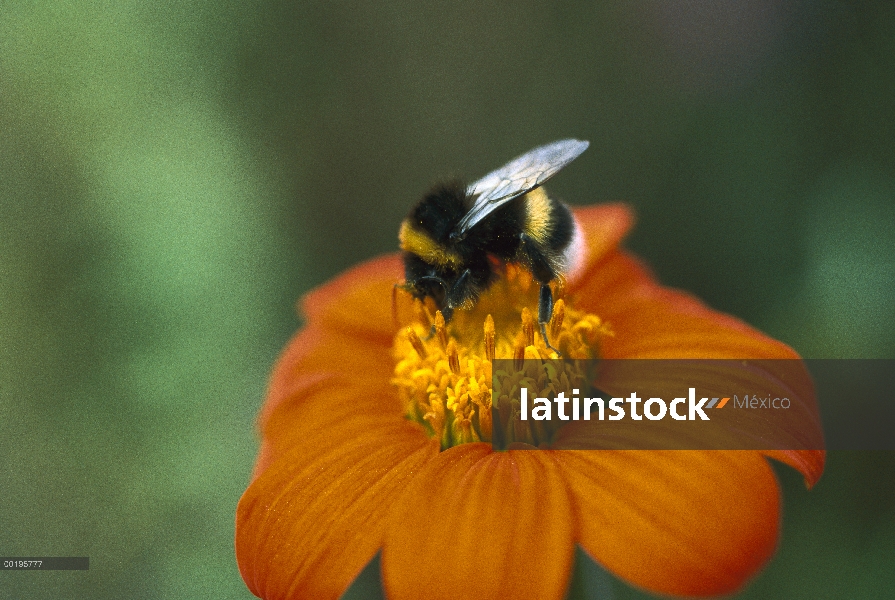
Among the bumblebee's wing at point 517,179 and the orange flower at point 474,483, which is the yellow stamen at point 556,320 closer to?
the orange flower at point 474,483

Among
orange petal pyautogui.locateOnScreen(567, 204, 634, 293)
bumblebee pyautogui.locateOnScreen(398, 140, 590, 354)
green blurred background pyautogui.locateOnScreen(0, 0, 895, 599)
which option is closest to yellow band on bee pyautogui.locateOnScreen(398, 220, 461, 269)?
bumblebee pyautogui.locateOnScreen(398, 140, 590, 354)

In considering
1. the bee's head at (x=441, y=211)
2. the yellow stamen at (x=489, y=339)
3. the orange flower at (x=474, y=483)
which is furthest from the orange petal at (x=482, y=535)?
the bee's head at (x=441, y=211)

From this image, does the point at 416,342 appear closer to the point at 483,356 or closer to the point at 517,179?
the point at 483,356

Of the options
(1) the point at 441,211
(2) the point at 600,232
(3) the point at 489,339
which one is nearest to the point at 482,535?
(3) the point at 489,339

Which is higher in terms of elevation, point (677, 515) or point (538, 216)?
point (538, 216)

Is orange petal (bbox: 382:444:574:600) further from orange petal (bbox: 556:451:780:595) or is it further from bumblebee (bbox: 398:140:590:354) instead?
bumblebee (bbox: 398:140:590:354)

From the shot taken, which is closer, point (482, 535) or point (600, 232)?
point (482, 535)

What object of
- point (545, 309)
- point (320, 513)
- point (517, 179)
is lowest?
point (320, 513)

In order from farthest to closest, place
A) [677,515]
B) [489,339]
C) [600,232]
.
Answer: [600,232] → [489,339] → [677,515]
